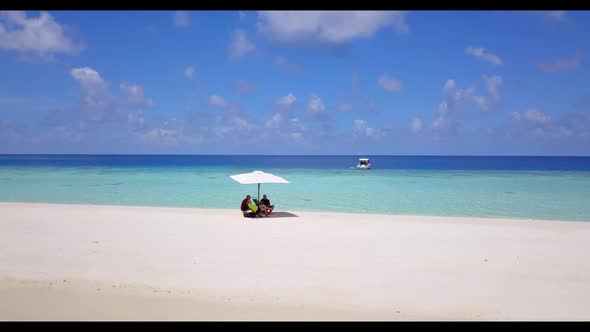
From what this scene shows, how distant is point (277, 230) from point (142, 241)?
3834 millimetres

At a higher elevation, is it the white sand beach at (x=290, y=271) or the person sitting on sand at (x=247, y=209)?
the person sitting on sand at (x=247, y=209)

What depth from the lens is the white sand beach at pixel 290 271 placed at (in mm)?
5434

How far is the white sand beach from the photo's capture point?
5.43 metres

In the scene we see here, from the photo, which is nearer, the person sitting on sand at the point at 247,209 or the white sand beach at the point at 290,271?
the white sand beach at the point at 290,271

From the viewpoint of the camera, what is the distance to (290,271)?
7.28m

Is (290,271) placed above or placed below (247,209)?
below

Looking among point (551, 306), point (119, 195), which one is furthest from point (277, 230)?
point (119, 195)

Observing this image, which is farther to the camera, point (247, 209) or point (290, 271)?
point (247, 209)

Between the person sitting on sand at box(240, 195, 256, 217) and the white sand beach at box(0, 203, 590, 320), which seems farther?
the person sitting on sand at box(240, 195, 256, 217)

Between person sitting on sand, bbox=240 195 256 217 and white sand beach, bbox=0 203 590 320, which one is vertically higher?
person sitting on sand, bbox=240 195 256 217

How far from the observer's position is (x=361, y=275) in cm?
706
